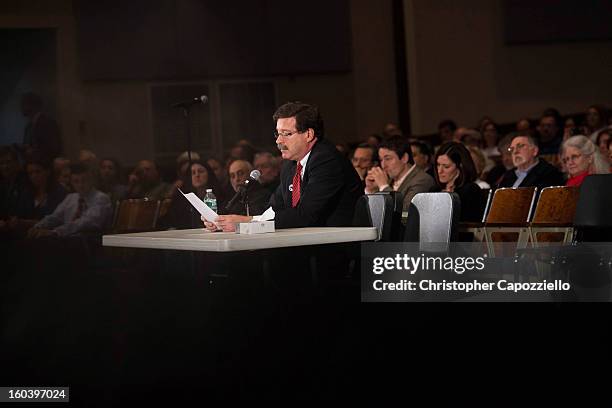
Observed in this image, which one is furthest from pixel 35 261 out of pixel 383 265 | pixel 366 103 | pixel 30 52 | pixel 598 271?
pixel 366 103

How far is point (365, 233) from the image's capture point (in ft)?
10.8

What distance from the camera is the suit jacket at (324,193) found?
11.9 feet

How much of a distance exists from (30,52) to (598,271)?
803 centimetres

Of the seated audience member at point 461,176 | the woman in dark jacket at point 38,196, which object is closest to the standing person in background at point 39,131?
the woman in dark jacket at point 38,196

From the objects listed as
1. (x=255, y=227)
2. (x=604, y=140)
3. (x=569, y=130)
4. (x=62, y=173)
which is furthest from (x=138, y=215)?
(x=569, y=130)

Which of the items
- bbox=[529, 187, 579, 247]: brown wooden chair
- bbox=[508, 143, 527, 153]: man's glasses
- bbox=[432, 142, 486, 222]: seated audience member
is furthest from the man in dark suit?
bbox=[508, 143, 527, 153]: man's glasses

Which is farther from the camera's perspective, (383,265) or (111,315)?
(111,315)

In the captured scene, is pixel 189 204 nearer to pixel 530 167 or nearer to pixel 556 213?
pixel 530 167

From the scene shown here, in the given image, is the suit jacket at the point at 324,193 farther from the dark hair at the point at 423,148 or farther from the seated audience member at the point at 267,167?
the dark hair at the point at 423,148

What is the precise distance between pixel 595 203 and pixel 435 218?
29.0 inches

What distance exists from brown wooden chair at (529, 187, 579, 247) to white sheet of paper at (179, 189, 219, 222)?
189 cm

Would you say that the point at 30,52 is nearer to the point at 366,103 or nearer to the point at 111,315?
the point at 366,103

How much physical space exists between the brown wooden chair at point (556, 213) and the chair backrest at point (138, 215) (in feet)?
8.54

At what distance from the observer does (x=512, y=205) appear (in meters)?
5.16
